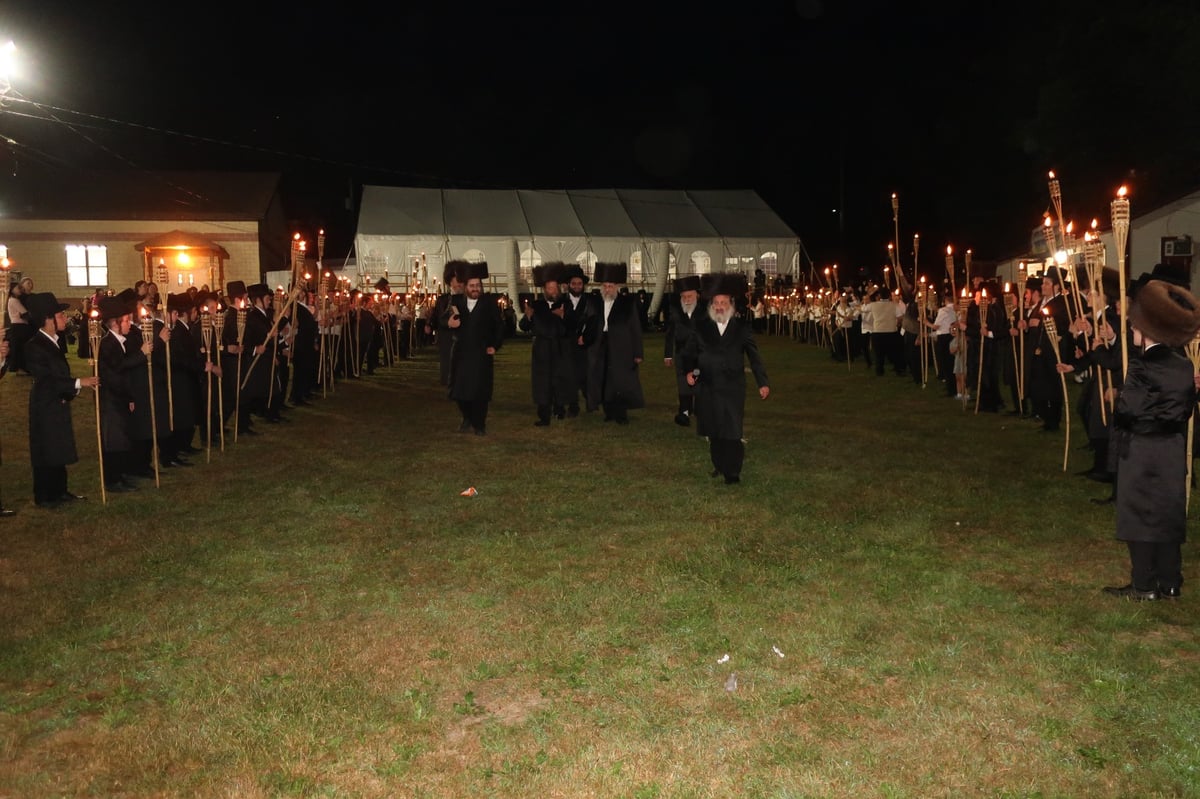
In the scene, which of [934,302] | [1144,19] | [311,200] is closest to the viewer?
[934,302]

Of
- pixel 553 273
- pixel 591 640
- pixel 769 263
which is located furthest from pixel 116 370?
pixel 769 263

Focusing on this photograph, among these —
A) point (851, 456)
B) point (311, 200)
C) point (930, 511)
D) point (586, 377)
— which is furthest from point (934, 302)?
point (311, 200)

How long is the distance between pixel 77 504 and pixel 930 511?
296 inches

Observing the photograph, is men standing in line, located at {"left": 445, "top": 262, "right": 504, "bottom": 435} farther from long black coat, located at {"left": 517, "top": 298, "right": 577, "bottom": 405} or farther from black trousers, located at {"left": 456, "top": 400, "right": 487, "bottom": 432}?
long black coat, located at {"left": 517, "top": 298, "right": 577, "bottom": 405}

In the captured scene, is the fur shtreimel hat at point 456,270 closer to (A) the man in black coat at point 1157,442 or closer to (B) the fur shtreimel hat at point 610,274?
(B) the fur shtreimel hat at point 610,274

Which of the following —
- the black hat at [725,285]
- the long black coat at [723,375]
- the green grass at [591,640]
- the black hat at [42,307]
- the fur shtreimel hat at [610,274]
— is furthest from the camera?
the fur shtreimel hat at [610,274]

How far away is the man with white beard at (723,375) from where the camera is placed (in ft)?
32.3

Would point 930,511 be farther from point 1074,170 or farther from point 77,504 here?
point 1074,170

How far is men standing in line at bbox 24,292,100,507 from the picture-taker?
8.91 m

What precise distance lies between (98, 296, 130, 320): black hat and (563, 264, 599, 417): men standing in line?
21.4 ft

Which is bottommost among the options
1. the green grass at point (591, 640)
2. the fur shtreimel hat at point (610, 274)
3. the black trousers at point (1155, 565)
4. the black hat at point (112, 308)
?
the green grass at point (591, 640)

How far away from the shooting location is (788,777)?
4082 mm

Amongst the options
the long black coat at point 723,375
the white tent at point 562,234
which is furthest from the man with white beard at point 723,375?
the white tent at point 562,234


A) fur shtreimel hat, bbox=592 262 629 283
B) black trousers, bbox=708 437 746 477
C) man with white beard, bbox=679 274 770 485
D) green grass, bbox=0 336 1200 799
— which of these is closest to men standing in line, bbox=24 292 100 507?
A: green grass, bbox=0 336 1200 799
